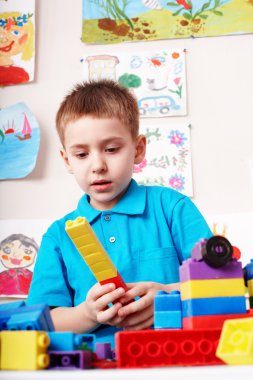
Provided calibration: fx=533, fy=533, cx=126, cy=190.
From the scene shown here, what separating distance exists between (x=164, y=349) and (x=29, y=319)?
3.9 inches

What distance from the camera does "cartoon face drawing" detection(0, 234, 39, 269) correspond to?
1.30 metres

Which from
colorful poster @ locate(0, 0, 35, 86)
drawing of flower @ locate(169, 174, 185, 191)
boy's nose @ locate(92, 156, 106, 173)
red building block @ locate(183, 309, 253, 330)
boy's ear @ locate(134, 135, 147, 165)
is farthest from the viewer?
colorful poster @ locate(0, 0, 35, 86)

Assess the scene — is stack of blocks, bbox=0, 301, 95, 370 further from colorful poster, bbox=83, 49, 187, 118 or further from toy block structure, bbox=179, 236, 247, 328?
colorful poster, bbox=83, 49, 187, 118

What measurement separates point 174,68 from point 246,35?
0.65 feet

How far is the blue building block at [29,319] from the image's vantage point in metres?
0.38

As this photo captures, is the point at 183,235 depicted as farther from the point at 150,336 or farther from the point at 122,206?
the point at 150,336

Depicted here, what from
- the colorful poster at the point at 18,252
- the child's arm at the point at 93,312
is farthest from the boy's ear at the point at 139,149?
the colorful poster at the point at 18,252

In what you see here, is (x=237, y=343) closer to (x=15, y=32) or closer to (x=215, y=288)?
(x=215, y=288)

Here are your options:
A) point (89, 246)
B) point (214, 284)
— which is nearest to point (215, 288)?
point (214, 284)

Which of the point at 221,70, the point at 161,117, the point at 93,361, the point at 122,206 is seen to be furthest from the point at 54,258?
the point at 221,70

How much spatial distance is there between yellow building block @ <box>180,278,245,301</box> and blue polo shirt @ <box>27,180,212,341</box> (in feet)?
1.17

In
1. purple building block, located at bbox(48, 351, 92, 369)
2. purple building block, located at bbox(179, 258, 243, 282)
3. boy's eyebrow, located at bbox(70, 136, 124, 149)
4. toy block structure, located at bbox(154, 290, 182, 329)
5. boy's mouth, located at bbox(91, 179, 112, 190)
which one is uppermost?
boy's eyebrow, located at bbox(70, 136, 124, 149)

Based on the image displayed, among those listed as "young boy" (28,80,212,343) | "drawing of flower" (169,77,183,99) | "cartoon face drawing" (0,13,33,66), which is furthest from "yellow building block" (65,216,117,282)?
"cartoon face drawing" (0,13,33,66)

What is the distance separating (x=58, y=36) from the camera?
1.40 metres
